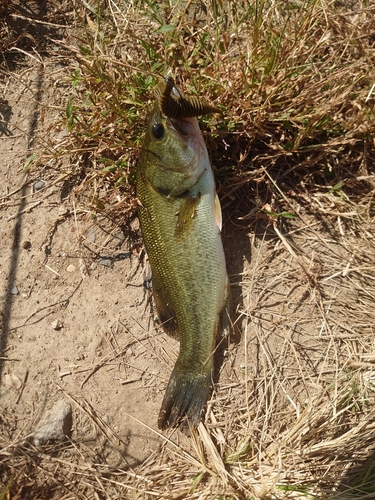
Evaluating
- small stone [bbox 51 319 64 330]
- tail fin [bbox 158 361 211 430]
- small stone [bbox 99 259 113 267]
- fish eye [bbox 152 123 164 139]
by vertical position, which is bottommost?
tail fin [bbox 158 361 211 430]

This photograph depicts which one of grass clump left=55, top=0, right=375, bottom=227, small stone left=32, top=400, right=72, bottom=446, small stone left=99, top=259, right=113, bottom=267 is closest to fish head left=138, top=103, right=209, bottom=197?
grass clump left=55, top=0, right=375, bottom=227

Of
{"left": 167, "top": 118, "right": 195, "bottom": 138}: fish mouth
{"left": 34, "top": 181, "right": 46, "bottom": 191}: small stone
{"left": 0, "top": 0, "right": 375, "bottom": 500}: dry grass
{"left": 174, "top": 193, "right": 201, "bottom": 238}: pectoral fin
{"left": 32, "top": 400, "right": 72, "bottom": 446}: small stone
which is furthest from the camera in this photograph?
{"left": 34, "top": 181, "right": 46, "bottom": 191}: small stone

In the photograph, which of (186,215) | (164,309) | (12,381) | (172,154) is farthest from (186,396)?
(172,154)

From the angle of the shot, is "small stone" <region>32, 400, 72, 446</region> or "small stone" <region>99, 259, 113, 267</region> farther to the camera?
"small stone" <region>99, 259, 113, 267</region>

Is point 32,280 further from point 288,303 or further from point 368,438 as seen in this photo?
point 368,438

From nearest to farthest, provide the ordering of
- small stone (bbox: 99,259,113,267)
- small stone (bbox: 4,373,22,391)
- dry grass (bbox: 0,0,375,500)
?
dry grass (bbox: 0,0,375,500) → small stone (bbox: 4,373,22,391) → small stone (bbox: 99,259,113,267)

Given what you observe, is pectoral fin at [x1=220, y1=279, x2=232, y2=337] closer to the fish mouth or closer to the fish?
the fish

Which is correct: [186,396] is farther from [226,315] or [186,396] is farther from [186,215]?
[186,215]

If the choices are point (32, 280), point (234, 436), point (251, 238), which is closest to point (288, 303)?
point (251, 238)
